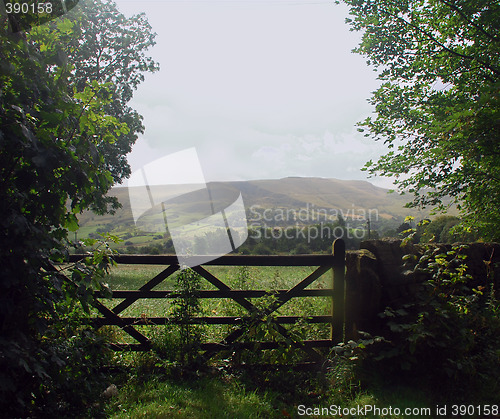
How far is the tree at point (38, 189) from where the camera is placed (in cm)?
289

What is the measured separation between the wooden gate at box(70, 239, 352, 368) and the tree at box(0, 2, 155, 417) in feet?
4.39

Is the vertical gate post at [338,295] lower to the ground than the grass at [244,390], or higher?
higher

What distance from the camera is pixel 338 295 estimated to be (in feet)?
17.2

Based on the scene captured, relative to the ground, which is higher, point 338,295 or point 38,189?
point 38,189

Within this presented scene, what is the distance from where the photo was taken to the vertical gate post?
521 cm

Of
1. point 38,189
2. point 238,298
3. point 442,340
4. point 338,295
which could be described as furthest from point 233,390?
point 38,189

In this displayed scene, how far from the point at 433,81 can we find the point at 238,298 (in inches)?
372

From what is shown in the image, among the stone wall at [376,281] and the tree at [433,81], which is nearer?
the stone wall at [376,281]

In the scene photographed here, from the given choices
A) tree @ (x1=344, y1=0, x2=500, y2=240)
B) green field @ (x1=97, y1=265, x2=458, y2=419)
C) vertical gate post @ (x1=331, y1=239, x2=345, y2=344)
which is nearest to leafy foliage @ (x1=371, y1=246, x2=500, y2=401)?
green field @ (x1=97, y1=265, x2=458, y2=419)

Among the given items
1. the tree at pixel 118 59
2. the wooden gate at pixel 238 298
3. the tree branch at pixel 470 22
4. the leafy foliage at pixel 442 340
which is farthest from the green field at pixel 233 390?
the tree at pixel 118 59

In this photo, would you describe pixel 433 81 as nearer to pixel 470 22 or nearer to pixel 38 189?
pixel 470 22

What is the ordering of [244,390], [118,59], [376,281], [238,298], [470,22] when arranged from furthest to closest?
1. [118,59]
2. [470,22]
3. [238,298]
4. [376,281]
5. [244,390]

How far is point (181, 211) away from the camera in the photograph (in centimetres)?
1011

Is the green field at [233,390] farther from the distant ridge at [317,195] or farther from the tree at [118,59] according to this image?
the distant ridge at [317,195]
